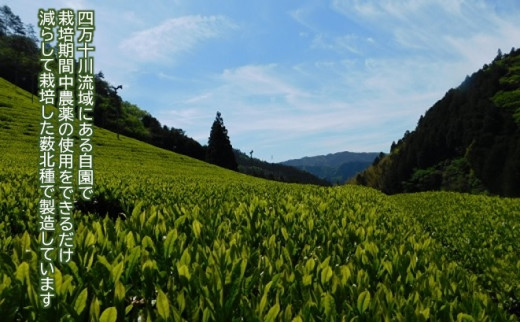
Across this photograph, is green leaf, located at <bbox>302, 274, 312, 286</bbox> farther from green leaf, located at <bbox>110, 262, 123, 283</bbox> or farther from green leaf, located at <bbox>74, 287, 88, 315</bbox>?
green leaf, located at <bbox>74, 287, 88, 315</bbox>

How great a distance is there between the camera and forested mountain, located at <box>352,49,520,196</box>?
5188 centimetres

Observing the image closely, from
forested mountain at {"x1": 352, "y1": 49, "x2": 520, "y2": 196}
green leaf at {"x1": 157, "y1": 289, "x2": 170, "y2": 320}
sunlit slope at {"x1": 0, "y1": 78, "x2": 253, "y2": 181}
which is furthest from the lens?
forested mountain at {"x1": 352, "y1": 49, "x2": 520, "y2": 196}

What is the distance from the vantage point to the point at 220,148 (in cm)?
7244

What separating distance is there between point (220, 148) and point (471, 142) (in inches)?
1627

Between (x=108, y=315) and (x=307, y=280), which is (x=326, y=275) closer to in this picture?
(x=307, y=280)

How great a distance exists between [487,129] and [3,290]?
221 ft

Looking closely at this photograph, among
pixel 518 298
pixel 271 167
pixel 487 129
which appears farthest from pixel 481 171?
pixel 271 167

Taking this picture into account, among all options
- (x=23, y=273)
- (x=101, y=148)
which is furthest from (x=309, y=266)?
(x=101, y=148)

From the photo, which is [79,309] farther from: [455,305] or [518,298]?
[518,298]

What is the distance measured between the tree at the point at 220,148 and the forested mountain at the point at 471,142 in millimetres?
33332

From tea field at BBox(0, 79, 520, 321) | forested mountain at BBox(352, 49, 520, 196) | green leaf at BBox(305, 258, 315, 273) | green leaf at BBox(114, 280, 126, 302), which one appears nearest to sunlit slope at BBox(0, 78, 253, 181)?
tea field at BBox(0, 79, 520, 321)

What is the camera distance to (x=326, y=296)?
93.7 inches

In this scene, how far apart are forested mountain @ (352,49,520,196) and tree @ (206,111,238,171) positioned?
33.3 metres

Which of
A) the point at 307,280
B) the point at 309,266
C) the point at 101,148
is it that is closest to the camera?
the point at 307,280
